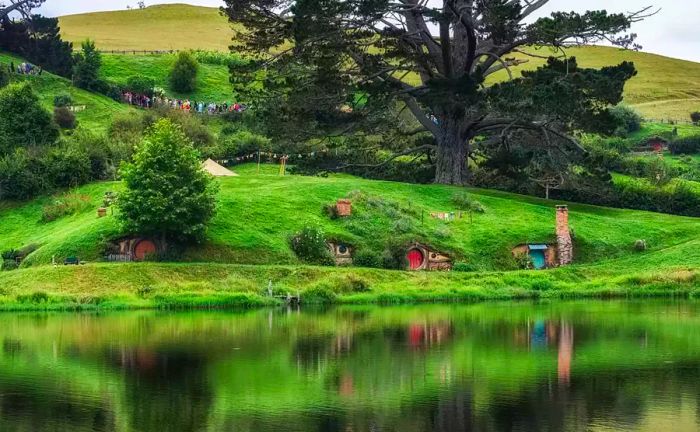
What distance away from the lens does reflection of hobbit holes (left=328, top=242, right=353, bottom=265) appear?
70.6 m

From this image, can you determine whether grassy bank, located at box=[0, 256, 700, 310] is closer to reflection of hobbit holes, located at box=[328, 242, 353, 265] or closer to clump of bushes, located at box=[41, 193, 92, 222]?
reflection of hobbit holes, located at box=[328, 242, 353, 265]

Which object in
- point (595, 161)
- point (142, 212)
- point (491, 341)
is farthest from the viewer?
point (595, 161)

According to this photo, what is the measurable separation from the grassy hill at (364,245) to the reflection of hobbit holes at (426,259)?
829 mm

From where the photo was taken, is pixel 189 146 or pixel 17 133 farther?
pixel 17 133

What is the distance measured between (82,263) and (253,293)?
1081 centimetres

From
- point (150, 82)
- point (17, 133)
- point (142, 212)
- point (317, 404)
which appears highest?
point (150, 82)

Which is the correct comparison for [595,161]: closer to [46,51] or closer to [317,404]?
[317,404]

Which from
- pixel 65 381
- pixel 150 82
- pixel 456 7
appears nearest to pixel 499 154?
pixel 456 7

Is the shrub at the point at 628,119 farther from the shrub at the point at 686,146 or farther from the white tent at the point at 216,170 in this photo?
the white tent at the point at 216,170

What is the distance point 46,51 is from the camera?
460ft

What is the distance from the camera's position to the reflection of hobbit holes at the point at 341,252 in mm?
70625

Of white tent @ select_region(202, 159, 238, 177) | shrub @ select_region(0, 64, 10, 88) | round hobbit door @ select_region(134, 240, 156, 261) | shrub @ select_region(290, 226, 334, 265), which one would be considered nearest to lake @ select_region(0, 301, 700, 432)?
round hobbit door @ select_region(134, 240, 156, 261)

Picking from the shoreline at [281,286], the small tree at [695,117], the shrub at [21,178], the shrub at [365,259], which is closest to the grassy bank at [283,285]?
the shoreline at [281,286]

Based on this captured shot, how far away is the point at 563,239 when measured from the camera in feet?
248
